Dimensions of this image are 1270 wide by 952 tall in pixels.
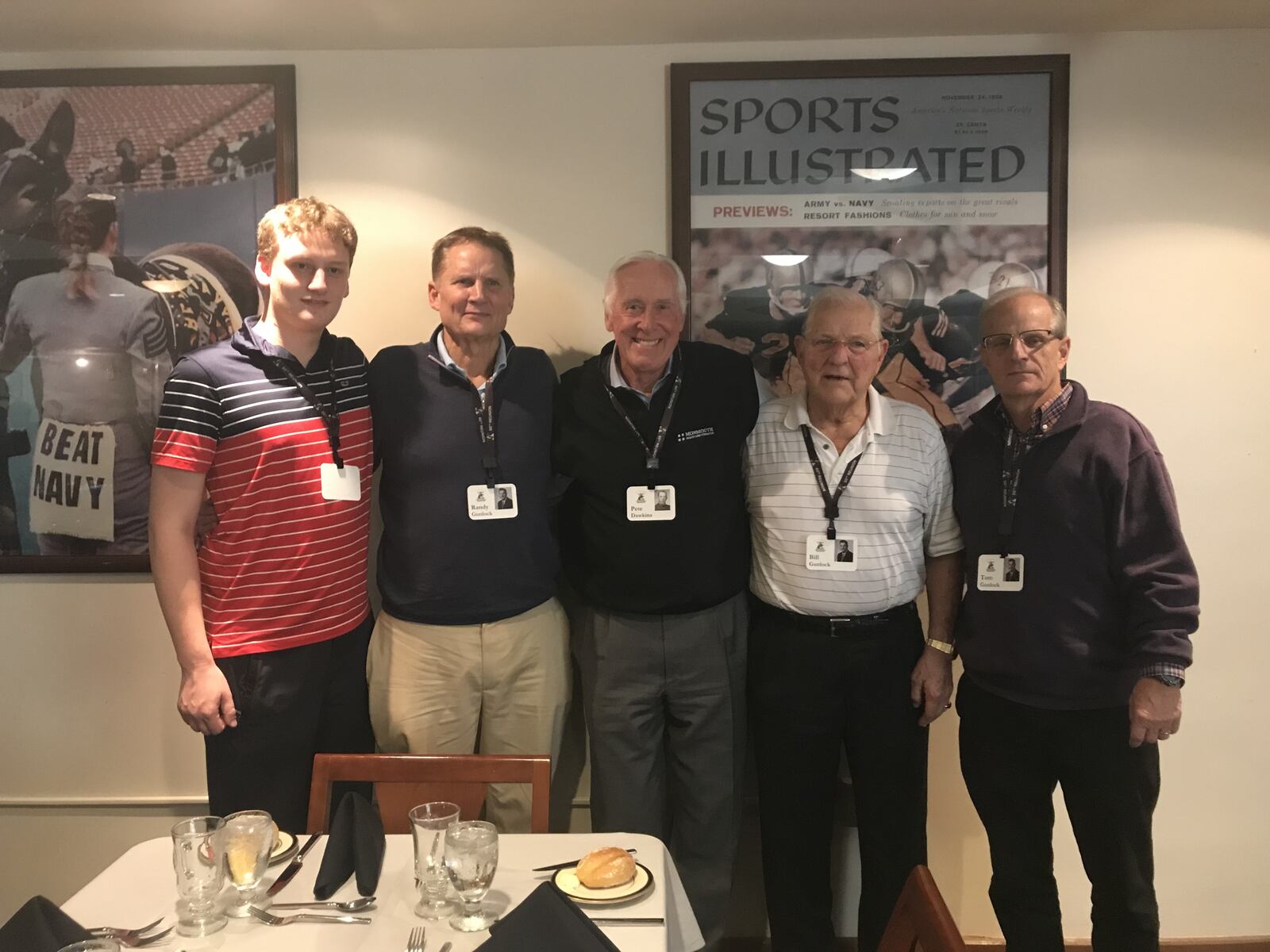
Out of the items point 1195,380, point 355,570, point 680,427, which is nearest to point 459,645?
point 355,570

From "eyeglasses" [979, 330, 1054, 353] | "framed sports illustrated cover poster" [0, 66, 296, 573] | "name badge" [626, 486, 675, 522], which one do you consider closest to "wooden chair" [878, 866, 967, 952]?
"name badge" [626, 486, 675, 522]

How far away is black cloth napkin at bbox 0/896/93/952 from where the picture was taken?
1125 mm

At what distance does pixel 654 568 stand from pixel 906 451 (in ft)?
2.36

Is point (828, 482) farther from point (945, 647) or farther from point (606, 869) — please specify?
point (606, 869)

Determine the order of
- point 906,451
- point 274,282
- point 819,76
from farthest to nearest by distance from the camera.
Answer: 1. point 819,76
2. point 906,451
3. point 274,282

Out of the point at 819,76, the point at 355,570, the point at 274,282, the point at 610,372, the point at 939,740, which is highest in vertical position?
the point at 819,76

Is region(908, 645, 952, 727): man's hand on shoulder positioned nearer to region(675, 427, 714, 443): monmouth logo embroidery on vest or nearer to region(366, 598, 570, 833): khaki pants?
region(675, 427, 714, 443): monmouth logo embroidery on vest

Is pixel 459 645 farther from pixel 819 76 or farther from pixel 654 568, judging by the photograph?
pixel 819 76

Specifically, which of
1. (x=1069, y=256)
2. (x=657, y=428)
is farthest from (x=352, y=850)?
(x=1069, y=256)

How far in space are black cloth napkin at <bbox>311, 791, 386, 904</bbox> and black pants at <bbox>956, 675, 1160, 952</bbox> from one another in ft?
4.86

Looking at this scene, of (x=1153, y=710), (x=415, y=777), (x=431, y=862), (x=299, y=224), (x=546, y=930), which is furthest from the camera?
(x=299, y=224)

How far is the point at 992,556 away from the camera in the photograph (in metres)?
2.04

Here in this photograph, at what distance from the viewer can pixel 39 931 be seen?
1145 millimetres

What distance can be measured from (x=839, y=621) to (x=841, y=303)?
81 centimetres
